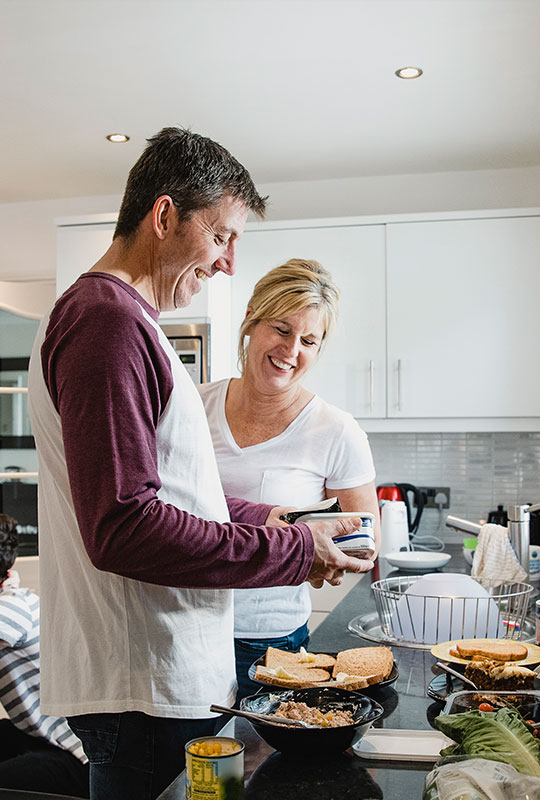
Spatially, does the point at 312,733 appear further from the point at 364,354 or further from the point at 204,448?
the point at 364,354

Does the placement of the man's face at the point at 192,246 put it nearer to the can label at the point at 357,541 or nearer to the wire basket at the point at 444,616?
the can label at the point at 357,541

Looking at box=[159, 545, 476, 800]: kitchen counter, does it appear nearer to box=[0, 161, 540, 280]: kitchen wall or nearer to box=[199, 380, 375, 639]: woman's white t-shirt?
box=[199, 380, 375, 639]: woman's white t-shirt

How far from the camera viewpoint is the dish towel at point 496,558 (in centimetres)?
248

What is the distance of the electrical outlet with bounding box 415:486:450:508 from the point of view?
3680 millimetres

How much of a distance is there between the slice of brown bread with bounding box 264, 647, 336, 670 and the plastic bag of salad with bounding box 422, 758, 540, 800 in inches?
21.0

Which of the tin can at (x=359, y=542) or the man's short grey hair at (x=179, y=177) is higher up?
the man's short grey hair at (x=179, y=177)

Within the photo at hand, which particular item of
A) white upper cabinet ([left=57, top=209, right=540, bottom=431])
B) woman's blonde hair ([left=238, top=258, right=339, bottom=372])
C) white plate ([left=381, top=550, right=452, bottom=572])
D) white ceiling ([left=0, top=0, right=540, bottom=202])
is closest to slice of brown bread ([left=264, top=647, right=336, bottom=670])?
woman's blonde hair ([left=238, top=258, right=339, bottom=372])

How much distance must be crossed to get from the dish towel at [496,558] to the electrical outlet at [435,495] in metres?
1.06

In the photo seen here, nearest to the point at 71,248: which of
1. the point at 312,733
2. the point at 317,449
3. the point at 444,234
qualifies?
the point at 444,234

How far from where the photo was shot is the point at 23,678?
2.03 metres

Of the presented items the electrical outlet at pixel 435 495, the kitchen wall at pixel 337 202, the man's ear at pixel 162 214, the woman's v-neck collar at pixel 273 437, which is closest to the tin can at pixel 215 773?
the man's ear at pixel 162 214

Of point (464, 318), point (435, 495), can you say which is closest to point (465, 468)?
point (435, 495)

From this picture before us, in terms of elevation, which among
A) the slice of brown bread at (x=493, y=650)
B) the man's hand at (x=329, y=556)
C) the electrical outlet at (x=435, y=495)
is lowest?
the slice of brown bread at (x=493, y=650)

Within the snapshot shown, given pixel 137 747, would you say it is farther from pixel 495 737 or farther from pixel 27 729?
pixel 27 729
